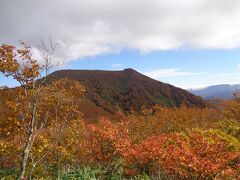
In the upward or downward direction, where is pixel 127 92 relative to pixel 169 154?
downward

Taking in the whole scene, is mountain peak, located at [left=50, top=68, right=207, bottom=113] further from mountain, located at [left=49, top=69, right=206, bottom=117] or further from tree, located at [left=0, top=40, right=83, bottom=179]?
tree, located at [left=0, top=40, right=83, bottom=179]

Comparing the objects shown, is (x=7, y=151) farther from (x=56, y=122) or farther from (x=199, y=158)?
(x=199, y=158)

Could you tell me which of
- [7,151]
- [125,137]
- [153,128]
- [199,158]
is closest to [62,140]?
[125,137]

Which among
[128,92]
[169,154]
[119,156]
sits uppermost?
[169,154]

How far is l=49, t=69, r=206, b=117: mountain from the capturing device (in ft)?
384

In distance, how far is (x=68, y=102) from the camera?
64.0 feet

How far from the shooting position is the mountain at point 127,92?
117 m

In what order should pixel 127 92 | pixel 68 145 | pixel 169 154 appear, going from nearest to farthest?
1. pixel 169 154
2. pixel 68 145
3. pixel 127 92

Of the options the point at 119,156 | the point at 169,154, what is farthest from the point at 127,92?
the point at 169,154

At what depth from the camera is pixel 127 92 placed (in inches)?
5295

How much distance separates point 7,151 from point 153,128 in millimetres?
24104

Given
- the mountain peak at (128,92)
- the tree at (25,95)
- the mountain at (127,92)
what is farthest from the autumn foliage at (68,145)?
the mountain peak at (128,92)

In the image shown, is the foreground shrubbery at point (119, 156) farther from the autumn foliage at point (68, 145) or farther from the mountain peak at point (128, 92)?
the mountain peak at point (128, 92)

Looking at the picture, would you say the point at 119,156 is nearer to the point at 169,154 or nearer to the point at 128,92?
the point at 169,154
